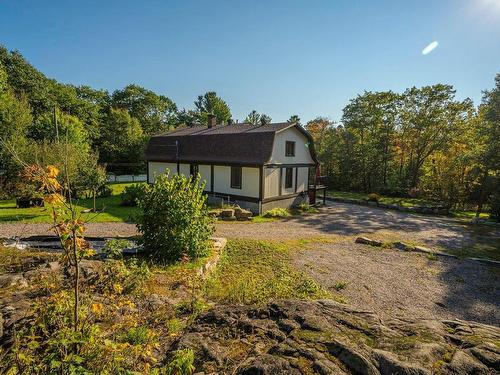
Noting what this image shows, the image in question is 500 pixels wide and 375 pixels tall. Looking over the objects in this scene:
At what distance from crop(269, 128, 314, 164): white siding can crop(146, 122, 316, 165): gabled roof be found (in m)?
0.45

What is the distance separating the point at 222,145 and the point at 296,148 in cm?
589

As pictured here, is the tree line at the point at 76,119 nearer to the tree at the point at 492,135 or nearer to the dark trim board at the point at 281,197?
the dark trim board at the point at 281,197

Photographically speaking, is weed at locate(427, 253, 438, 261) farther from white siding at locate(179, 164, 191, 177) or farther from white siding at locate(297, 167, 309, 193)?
white siding at locate(179, 164, 191, 177)

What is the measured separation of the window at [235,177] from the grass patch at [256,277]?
327 inches

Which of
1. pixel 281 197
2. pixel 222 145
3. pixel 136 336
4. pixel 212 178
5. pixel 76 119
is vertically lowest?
pixel 136 336

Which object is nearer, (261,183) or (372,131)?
(261,183)

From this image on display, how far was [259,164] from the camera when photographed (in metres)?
18.6

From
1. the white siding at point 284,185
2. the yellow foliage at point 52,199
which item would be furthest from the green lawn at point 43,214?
the white siding at point 284,185

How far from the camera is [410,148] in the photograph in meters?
32.2

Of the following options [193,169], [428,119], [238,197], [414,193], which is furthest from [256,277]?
[428,119]

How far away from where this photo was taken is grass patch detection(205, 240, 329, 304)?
6719 millimetres

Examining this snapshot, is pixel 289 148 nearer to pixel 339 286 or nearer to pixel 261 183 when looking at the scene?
pixel 261 183

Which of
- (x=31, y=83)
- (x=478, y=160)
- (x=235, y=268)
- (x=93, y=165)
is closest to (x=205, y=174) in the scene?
(x=93, y=165)

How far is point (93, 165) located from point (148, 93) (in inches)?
1611
